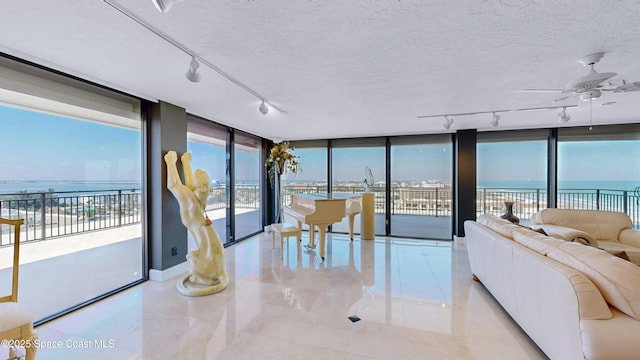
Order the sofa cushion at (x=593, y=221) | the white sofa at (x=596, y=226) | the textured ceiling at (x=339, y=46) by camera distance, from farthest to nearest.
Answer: the sofa cushion at (x=593, y=221) → the white sofa at (x=596, y=226) → the textured ceiling at (x=339, y=46)

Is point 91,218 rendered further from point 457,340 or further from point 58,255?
point 457,340

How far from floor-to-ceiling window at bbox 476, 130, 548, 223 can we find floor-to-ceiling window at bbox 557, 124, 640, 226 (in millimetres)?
303

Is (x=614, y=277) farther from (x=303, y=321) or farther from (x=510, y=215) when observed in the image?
(x=510, y=215)

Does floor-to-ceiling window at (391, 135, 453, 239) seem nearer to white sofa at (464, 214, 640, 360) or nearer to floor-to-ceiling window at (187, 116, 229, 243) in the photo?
white sofa at (464, 214, 640, 360)

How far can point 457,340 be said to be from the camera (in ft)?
6.86

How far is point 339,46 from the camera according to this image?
1959mm

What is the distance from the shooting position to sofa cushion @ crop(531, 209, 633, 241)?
3.43 metres

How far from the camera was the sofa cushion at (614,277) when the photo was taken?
53.7 inches

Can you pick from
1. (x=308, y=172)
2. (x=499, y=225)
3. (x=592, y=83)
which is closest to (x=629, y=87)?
(x=592, y=83)

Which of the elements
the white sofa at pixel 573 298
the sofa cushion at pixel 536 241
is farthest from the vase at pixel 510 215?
the white sofa at pixel 573 298

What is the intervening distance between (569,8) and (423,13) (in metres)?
0.87

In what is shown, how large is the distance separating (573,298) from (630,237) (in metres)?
3.12

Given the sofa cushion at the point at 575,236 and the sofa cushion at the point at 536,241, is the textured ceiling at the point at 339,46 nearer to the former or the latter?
the sofa cushion at the point at 536,241

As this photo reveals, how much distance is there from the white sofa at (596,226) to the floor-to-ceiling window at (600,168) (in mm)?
1799
